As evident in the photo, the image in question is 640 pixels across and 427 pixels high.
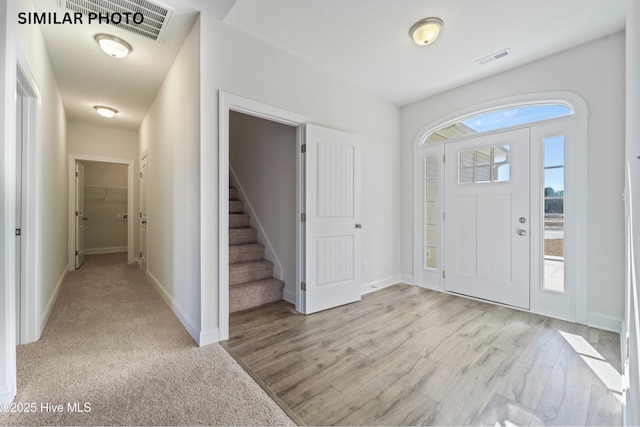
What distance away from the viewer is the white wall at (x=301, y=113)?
2.35 meters

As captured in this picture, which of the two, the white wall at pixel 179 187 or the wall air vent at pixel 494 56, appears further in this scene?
the wall air vent at pixel 494 56

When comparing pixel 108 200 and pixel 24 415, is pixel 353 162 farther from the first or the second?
pixel 108 200

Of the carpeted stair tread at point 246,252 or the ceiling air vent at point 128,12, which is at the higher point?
the ceiling air vent at point 128,12

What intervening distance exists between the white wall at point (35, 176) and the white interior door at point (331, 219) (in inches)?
85.7

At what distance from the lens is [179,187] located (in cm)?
283

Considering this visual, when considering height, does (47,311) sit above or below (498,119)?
below

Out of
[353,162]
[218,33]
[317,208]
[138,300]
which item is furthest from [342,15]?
[138,300]

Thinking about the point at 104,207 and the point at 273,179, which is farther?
the point at 104,207

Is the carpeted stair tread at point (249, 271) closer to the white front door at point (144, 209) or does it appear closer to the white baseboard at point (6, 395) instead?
the white baseboard at point (6, 395)

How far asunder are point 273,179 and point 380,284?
2.16m

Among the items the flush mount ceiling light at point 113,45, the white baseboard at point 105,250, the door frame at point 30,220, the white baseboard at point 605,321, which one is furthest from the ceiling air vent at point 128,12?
the white baseboard at point 105,250

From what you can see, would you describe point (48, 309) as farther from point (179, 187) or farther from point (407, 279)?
point (407, 279)

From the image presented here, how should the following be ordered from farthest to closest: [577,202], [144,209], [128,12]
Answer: [144,209] → [577,202] → [128,12]

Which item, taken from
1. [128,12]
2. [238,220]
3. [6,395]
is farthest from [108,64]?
[6,395]
